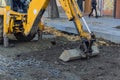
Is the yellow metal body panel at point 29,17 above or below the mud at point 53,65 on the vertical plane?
above

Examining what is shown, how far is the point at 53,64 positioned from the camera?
374 inches

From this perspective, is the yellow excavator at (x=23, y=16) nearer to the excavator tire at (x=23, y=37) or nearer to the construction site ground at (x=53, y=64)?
the excavator tire at (x=23, y=37)

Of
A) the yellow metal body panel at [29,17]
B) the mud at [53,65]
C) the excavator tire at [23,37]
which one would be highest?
the yellow metal body panel at [29,17]

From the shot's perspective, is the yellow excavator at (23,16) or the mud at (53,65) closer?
the mud at (53,65)

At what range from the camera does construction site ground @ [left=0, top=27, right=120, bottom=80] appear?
8.31m

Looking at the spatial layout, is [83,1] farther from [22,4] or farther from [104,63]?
[104,63]

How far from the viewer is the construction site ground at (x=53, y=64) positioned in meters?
8.31

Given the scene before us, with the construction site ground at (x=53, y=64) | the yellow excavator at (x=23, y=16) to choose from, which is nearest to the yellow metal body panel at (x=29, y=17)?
the yellow excavator at (x=23, y=16)

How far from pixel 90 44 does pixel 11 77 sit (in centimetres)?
236

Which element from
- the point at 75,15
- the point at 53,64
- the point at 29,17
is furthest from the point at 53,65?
the point at 29,17

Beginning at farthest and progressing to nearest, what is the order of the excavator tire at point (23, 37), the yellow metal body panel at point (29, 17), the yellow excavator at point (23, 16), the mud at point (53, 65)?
the excavator tire at point (23, 37) < the yellow metal body panel at point (29, 17) < the yellow excavator at point (23, 16) < the mud at point (53, 65)

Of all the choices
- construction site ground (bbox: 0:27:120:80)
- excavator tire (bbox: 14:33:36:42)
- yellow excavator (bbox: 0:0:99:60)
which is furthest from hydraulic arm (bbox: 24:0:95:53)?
excavator tire (bbox: 14:33:36:42)

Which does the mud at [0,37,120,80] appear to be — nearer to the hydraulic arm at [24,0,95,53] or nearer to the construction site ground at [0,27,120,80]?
the construction site ground at [0,27,120,80]

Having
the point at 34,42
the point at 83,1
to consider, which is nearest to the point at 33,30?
the point at 34,42
